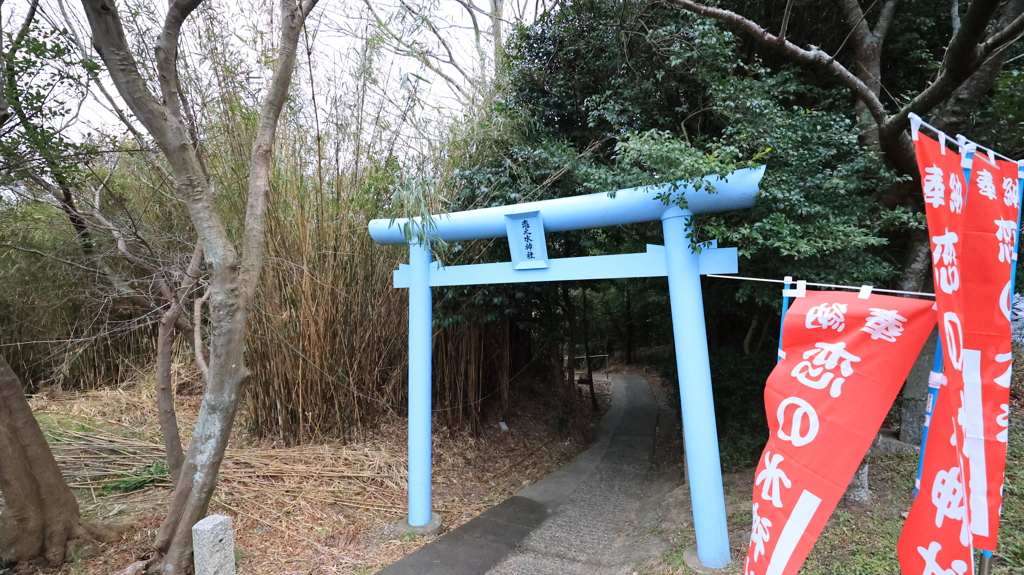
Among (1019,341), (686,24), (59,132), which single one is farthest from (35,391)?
(1019,341)

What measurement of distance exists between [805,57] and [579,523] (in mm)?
3211

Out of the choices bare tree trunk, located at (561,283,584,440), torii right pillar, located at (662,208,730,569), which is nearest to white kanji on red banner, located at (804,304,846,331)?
torii right pillar, located at (662,208,730,569)

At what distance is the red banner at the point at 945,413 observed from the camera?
135cm

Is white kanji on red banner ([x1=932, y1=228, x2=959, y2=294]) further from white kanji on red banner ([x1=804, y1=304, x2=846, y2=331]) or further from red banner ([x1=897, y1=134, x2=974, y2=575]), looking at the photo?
white kanji on red banner ([x1=804, y1=304, x2=846, y2=331])

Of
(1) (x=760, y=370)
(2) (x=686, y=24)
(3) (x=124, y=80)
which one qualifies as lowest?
(1) (x=760, y=370)

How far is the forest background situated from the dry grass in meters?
0.37

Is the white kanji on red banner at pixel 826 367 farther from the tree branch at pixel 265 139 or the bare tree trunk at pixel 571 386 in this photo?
the bare tree trunk at pixel 571 386

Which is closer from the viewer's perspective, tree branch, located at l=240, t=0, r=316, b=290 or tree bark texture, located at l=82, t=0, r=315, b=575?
tree bark texture, located at l=82, t=0, r=315, b=575

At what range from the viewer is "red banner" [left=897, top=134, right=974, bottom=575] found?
1346 millimetres

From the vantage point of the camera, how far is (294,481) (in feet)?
11.9

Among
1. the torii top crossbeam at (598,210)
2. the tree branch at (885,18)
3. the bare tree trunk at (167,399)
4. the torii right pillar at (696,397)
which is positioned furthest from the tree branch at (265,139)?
the tree branch at (885,18)

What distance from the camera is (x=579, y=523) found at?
11.8 feet

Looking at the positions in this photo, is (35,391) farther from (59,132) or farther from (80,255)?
(59,132)

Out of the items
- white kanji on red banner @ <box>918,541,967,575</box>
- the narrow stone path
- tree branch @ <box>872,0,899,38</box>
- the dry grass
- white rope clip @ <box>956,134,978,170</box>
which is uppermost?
tree branch @ <box>872,0,899,38</box>
